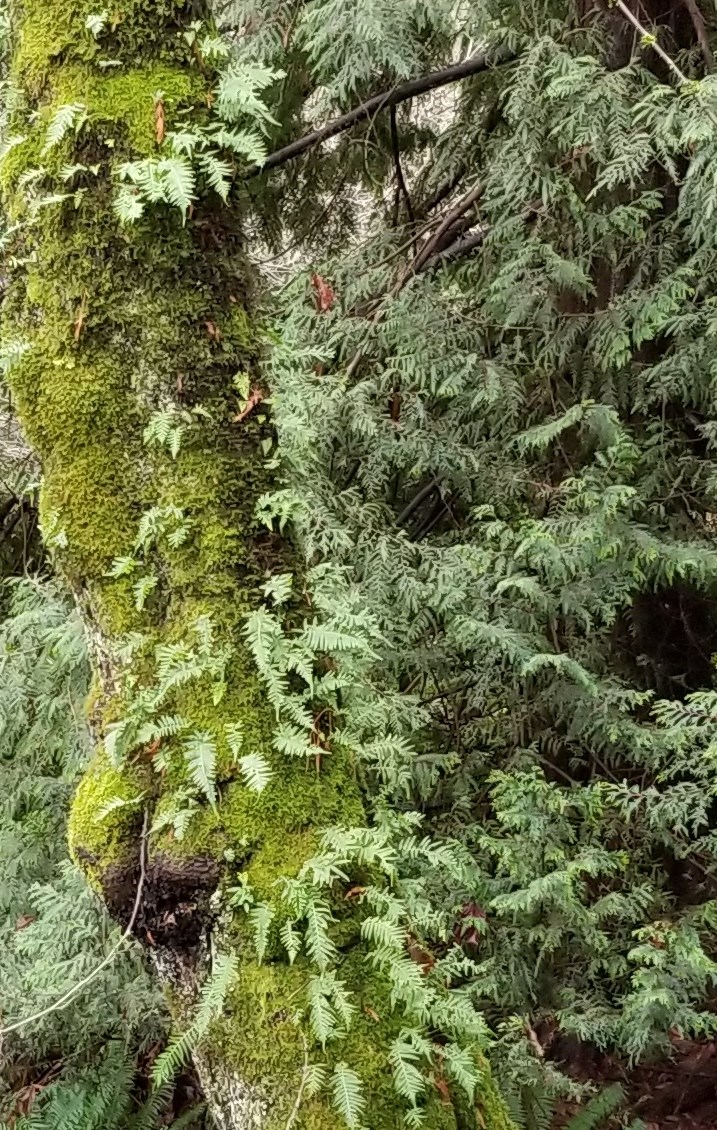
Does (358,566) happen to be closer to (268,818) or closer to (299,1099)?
(268,818)

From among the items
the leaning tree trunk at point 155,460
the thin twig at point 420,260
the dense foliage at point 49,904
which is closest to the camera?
the leaning tree trunk at point 155,460

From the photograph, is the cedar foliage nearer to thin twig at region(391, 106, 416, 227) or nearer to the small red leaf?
the small red leaf

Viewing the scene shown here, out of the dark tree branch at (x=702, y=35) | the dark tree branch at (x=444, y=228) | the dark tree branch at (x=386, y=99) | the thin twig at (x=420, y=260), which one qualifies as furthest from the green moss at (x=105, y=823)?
the dark tree branch at (x=702, y=35)

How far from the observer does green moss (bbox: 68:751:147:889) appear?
1.74 m

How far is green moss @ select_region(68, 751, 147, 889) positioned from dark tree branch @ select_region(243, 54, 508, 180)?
9.56 feet

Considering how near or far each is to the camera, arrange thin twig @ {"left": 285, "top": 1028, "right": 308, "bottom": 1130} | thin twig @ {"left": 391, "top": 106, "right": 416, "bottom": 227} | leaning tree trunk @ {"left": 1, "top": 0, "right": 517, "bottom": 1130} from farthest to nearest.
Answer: thin twig @ {"left": 391, "top": 106, "right": 416, "bottom": 227} < leaning tree trunk @ {"left": 1, "top": 0, "right": 517, "bottom": 1130} < thin twig @ {"left": 285, "top": 1028, "right": 308, "bottom": 1130}

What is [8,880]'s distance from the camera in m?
3.51

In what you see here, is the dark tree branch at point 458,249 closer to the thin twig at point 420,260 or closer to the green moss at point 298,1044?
the thin twig at point 420,260

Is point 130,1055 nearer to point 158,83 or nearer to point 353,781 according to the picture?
point 353,781

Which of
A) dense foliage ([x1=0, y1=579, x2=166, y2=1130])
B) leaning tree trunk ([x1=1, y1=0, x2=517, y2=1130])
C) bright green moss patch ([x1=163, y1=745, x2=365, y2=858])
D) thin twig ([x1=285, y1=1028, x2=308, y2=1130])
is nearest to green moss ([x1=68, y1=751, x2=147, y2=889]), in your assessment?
leaning tree trunk ([x1=1, y1=0, x2=517, y2=1130])

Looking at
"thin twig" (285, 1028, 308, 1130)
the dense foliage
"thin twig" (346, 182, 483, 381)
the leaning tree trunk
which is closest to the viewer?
"thin twig" (285, 1028, 308, 1130)

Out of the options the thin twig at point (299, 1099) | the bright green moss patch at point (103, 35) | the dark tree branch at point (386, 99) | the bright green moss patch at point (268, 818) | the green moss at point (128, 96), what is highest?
the bright green moss patch at point (103, 35)

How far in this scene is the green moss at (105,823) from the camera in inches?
68.5

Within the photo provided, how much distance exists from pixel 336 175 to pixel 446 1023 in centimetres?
382
